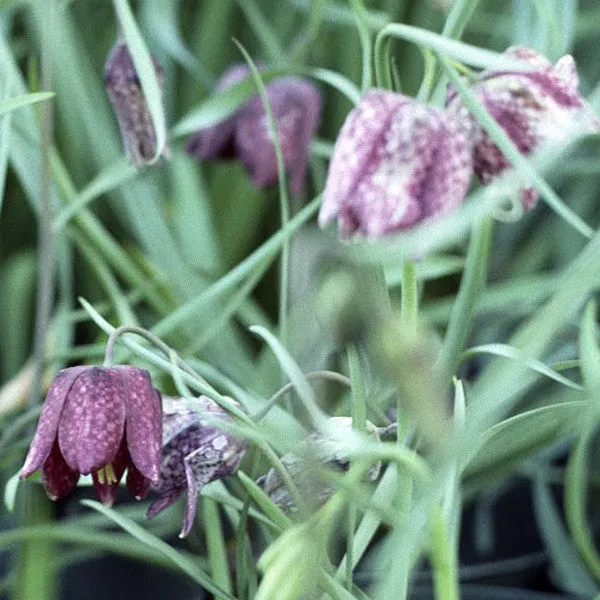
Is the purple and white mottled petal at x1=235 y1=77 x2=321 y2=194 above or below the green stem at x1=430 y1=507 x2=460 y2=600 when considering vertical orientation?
above

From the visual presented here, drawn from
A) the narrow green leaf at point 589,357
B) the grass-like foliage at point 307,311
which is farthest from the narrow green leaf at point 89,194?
the narrow green leaf at point 589,357

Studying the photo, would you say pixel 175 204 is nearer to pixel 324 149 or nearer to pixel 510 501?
pixel 324 149

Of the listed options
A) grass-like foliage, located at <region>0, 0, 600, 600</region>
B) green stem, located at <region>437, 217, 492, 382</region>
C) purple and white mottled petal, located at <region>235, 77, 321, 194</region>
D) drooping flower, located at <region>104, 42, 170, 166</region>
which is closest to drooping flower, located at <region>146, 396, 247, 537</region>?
grass-like foliage, located at <region>0, 0, 600, 600</region>

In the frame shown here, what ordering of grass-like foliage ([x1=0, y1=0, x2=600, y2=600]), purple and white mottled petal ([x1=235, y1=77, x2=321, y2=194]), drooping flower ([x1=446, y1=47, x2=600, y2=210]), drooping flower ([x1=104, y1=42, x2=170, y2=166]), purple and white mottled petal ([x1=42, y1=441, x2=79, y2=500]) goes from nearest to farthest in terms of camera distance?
grass-like foliage ([x1=0, y1=0, x2=600, y2=600]), drooping flower ([x1=446, y1=47, x2=600, y2=210]), purple and white mottled petal ([x1=42, y1=441, x2=79, y2=500]), drooping flower ([x1=104, y1=42, x2=170, y2=166]), purple and white mottled petal ([x1=235, y1=77, x2=321, y2=194])

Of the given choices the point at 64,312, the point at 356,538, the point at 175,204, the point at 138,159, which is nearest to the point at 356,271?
the point at 356,538

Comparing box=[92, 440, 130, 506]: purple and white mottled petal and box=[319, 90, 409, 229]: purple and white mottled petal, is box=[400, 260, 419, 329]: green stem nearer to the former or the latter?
box=[319, 90, 409, 229]: purple and white mottled petal

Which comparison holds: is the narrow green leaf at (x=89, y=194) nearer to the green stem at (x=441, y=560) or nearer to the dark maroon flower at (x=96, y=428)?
the dark maroon flower at (x=96, y=428)

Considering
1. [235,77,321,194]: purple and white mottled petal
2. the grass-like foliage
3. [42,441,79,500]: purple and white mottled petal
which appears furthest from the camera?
[235,77,321,194]: purple and white mottled petal
